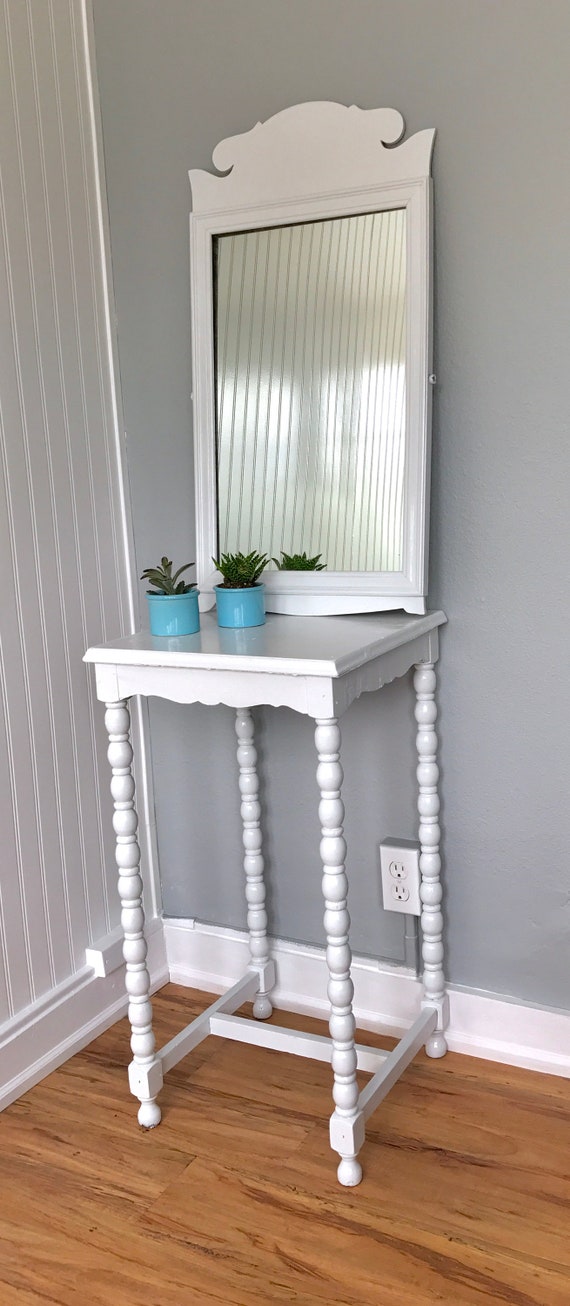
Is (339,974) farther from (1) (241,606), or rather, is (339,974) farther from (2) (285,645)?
(1) (241,606)

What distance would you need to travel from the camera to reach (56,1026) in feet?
6.23

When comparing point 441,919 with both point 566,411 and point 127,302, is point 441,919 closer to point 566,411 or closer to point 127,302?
point 566,411

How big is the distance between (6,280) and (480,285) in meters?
0.77

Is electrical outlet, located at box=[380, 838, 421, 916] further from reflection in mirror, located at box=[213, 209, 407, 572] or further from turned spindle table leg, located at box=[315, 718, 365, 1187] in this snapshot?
reflection in mirror, located at box=[213, 209, 407, 572]

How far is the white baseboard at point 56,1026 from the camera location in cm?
180

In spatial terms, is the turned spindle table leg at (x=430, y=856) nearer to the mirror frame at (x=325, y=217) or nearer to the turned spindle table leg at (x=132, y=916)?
the mirror frame at (x=325, y=217)

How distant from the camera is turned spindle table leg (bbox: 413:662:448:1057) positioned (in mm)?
1766

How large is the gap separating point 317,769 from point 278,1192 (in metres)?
0.62

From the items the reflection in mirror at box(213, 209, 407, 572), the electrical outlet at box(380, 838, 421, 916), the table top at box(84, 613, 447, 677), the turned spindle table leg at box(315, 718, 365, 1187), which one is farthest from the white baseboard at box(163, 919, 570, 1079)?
the reflection in mirror at box(213, 209, 407, 572)

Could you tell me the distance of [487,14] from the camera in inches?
61.6

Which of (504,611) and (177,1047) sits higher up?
(504,611)

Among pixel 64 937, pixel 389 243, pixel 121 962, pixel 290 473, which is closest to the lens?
pixel 389 243

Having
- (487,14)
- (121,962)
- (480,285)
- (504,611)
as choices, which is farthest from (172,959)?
(487,14)

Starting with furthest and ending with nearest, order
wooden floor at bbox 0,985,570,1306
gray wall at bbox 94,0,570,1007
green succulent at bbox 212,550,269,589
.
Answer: green succulent at bbox 212,550,269,589, gray wall at bbox 94,0,570,1007, wooden floor at bbox 0,985,570,1306
